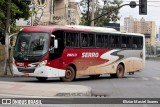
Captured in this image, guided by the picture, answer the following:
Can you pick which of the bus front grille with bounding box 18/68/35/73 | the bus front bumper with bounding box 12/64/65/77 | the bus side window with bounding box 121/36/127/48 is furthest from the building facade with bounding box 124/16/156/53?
the bus front grille with bounding box 18/68/35/73

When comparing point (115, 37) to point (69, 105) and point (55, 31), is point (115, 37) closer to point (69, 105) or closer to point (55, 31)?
point (55, 31)

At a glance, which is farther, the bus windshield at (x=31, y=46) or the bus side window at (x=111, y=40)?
the bus side window at (x=111, y=40)

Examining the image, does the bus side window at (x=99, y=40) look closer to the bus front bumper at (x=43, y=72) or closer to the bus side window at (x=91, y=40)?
the bus side window at (x=91, y=40)

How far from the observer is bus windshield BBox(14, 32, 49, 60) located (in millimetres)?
24781

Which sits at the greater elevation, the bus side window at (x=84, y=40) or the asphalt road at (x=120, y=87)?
the bus side window at (x=84, y=40)

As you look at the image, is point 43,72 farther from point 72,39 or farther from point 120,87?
point 120,87

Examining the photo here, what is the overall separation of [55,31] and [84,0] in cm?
4931

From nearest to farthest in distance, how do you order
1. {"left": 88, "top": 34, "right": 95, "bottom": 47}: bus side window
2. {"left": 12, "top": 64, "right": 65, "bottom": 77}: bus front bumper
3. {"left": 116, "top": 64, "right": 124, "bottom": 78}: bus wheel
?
{"left": 12, "top": 64, "right": 65, "bottom": 77}: bus front bumper, {"left": 88, "top": 34, "right": 95, "bottom": 47}: bus side window, {"left": 116, "top": 64, "right": 124, "bottom": 78}: bus wheel

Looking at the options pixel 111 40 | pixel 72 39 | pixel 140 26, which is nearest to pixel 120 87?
pixel 72 39

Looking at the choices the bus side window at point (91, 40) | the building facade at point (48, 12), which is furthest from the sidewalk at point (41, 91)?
the building facade at point (48, 12)

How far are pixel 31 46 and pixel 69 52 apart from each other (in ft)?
7.95

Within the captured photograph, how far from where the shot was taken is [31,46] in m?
24.8

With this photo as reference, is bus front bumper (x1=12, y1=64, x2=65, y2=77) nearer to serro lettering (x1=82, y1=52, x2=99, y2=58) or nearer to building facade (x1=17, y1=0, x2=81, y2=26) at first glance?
serro lettering (x1=82, y1=52, x2=99, y2=58)

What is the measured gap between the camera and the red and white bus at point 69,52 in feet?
81.3
